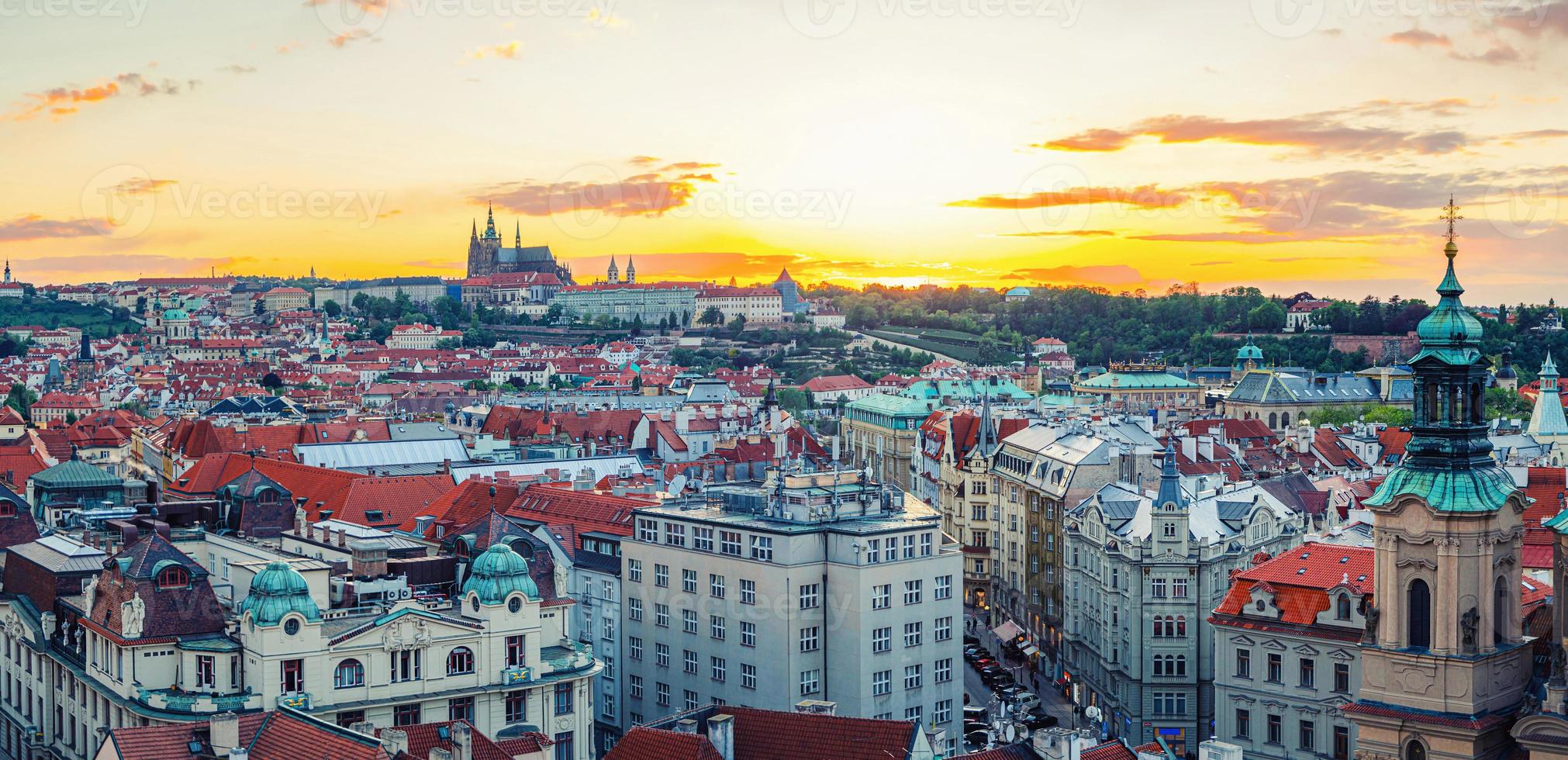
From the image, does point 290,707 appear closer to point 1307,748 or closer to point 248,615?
point 248,615

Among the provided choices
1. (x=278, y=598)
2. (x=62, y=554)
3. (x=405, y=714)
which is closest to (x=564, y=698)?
(x=405, y=714)

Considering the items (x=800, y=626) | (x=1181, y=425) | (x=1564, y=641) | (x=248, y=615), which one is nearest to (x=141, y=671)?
(x=248, y=615)

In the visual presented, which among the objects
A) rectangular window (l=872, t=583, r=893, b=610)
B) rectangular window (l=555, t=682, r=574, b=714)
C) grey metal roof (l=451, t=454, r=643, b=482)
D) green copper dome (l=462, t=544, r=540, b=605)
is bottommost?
rectangular window (l=555, t=682, r=574, b=714)

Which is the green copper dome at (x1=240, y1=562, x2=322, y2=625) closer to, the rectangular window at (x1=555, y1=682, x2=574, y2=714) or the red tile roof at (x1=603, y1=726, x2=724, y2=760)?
the rectangular window at (x1=555, y1=682, x2=574, y2=714)

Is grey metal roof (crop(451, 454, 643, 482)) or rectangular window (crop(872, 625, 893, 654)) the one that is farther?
grey metal roof (crop(451, 454, 643, 482))

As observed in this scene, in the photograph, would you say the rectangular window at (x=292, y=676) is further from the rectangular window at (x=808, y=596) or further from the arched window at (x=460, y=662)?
the rectangular window at (x=808, y=596)

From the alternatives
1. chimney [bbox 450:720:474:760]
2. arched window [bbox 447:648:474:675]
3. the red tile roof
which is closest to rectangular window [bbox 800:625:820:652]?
arched window [bbox 447:648:474:675]

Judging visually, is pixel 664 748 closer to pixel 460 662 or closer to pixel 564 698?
pixel 460 662
